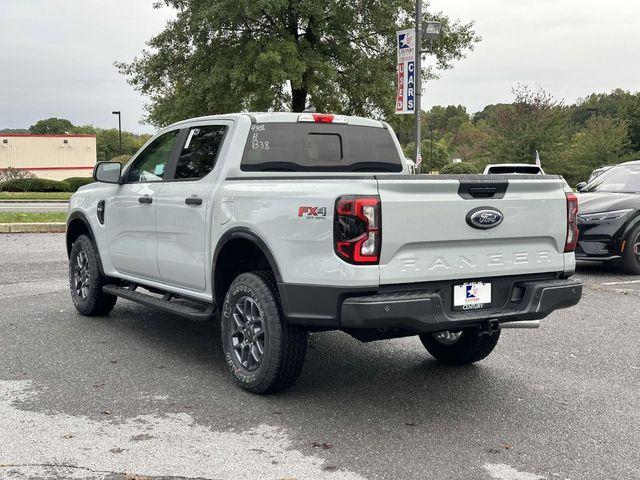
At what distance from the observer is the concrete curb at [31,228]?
1512 centimetres

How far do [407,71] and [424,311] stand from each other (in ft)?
54.7

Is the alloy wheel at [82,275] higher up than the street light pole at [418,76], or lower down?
lower down

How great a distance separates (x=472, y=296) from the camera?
428cm

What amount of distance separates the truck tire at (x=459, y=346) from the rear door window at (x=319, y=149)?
144cm

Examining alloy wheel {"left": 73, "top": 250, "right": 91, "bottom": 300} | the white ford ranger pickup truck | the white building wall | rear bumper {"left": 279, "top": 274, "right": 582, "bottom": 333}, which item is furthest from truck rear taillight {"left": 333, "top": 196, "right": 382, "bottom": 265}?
the white building wall

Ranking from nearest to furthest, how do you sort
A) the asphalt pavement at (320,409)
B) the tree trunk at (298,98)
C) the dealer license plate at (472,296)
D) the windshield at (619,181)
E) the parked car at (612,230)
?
the asphalt pavement at (320,409) → the dealer license plate at (472,296) → the parked car at (612,230) → the windshield at (619,181) → the tree trunk at (298,98)

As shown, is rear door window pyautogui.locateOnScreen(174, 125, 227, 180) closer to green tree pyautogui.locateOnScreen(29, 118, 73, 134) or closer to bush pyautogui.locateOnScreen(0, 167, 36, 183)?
bush pyautogui.locateOnScreen(0, 167, 36, 183)

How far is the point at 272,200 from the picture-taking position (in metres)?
4.37

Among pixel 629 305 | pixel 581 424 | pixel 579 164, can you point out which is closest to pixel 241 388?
pixel 581 424

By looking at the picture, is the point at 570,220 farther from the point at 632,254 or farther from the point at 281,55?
the point at 281,55

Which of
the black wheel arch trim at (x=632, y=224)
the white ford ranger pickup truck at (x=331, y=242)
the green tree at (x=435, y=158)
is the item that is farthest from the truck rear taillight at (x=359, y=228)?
the green tree at (x=435, y=158)

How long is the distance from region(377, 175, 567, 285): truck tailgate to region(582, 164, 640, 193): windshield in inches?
269

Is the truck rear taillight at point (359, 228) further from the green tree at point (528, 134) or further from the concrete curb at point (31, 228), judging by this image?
the green tree at point (528, 134)

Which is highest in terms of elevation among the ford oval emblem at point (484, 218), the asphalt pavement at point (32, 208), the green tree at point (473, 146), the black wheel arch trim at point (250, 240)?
the green tree at point (473, 146)
